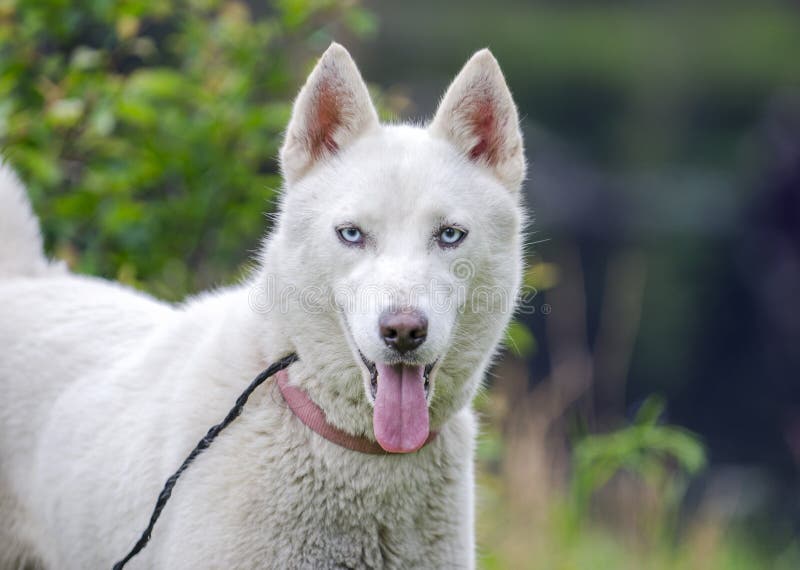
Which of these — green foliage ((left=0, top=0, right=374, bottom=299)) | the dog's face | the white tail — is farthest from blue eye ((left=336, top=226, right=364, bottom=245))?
green foliage ((left=0, top=0, right=374, bottom=299))

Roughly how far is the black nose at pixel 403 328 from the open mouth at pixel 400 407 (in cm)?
9

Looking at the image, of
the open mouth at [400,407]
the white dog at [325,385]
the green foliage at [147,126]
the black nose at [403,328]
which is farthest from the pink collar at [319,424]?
the green foliage at [147,126]

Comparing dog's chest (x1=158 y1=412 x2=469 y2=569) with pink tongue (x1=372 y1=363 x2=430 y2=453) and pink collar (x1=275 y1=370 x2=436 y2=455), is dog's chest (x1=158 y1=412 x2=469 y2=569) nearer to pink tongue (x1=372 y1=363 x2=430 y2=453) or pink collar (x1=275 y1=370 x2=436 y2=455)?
pink collar (x1=275 y1=370 x2=436 y2=455)

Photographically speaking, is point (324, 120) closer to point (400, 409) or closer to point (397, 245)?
point (397, 245)

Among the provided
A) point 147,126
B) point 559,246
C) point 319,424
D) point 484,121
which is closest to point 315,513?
point 319,424

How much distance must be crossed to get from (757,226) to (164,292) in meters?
8.33

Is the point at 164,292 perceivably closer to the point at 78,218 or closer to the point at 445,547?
the point at 78,218

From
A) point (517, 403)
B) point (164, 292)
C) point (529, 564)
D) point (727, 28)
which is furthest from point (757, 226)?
point (727, 28)

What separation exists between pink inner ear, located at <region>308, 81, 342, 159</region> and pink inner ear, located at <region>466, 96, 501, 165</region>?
380 millimetres

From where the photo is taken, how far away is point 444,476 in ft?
9.73

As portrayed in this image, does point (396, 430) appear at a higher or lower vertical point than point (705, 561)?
higher

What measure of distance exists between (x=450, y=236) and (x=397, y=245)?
0.54 ft

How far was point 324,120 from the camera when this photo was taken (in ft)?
9.77

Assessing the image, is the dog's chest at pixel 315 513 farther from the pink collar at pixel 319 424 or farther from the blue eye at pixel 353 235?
the blue eye at pixel 353 235
